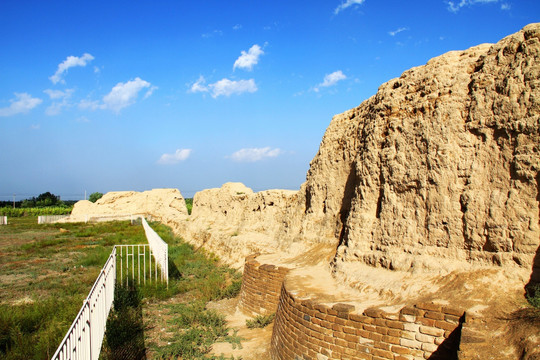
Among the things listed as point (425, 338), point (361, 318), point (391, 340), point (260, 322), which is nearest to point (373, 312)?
point (361, 318)

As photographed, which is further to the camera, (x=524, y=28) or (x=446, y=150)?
(x=446, y=150)

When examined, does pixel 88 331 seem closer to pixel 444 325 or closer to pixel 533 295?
pixel 444 325

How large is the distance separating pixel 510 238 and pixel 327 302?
2.12 m

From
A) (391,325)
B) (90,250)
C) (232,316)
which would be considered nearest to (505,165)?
(391,325)

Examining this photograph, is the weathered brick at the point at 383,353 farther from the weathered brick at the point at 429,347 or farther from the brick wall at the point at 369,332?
the weathered brick at the point at 429,347

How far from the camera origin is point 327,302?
183 inches

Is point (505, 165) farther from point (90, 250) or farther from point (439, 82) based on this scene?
point (90, 250)

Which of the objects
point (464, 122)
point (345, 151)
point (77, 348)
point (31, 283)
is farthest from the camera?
point (31, 283)

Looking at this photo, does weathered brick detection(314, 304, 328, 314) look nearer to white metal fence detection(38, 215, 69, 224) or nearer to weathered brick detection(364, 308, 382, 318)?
weathered brick detection(364, 308, 382, 318)

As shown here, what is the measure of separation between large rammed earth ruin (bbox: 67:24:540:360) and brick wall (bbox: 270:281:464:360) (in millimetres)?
11

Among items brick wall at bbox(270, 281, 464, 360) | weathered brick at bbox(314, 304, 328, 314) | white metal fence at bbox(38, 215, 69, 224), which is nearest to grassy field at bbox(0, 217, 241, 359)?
brick wall at bbox(270, 281, 464, 360)

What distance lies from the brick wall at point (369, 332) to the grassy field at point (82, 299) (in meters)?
1.74

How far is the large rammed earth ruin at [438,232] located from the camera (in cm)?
380

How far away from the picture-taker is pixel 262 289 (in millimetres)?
7141
